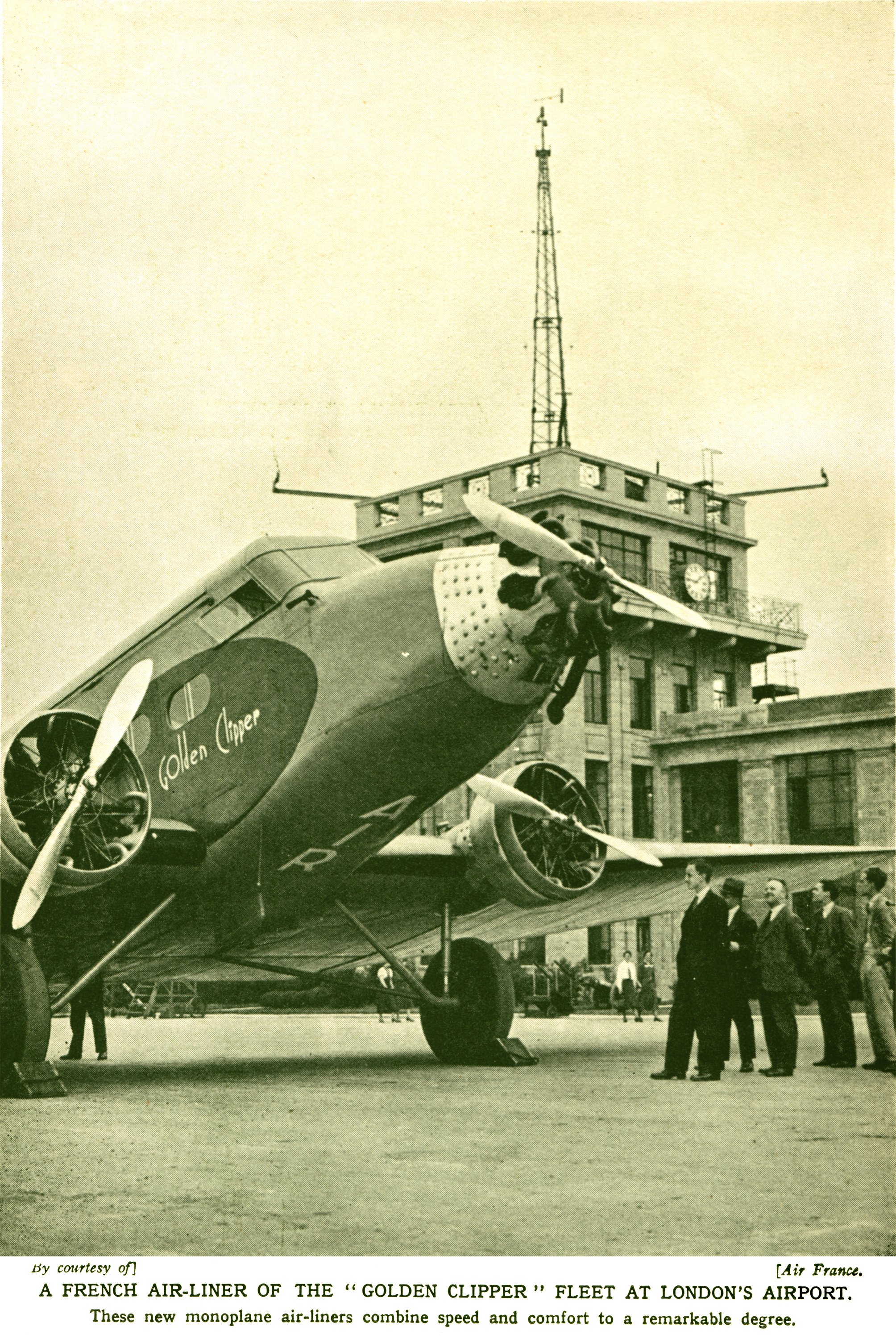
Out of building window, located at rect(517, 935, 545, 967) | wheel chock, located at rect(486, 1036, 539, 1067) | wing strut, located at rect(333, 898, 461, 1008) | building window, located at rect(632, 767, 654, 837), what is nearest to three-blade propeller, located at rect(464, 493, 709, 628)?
wing strut, located at rect(333, 898, 461, 1008)

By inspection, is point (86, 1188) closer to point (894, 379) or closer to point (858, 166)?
point (894, 379)

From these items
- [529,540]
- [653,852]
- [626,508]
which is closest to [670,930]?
[626,508]

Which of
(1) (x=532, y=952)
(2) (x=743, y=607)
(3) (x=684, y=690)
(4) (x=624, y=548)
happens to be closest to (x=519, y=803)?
(4) (x=624, y=548)

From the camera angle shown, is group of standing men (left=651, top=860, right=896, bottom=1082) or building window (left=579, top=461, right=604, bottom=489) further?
building window (left=579, top=461, right=604, bottom=489)

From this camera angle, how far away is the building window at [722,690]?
58.3 meters

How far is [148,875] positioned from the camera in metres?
12.8

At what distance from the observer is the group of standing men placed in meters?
12.6

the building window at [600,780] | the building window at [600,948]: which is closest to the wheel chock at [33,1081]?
the building window at [600,948]

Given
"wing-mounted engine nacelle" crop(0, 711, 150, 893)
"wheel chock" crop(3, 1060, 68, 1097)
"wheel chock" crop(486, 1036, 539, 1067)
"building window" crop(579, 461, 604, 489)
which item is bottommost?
"wheel chock" crop(486, 1036, 539, 1067)

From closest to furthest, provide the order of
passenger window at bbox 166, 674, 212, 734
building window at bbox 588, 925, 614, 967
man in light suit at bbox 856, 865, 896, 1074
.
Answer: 1. passenger window at bbox 166, 674, 212, 734
2. man in light suit at bbox 856, 865, 896, 1074
3. building window at bbox 588, 925, 614, 967

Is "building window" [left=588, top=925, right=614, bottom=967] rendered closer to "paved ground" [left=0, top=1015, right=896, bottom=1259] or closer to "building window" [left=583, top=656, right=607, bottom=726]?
"building window" [left=583, top=656, right=607, bottom=726]

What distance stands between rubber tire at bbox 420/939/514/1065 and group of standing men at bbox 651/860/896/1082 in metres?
1.92

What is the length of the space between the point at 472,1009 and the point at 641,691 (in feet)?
138

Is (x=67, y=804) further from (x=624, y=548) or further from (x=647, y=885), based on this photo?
(x=624, y=548)
